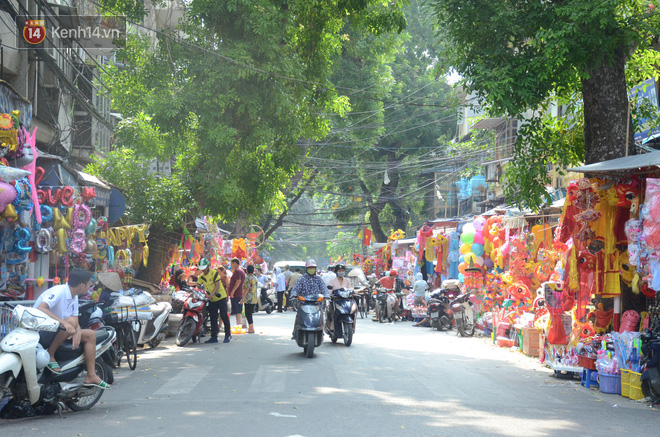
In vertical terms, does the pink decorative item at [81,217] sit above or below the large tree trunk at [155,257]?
above

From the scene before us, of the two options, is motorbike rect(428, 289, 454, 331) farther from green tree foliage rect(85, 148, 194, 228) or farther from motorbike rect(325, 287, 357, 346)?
green tree foliage rect(85, 148, 194, 228)

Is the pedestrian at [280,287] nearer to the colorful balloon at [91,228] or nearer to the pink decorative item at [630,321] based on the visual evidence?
the colorful balloon at [91,228]

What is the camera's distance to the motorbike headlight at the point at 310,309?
12875mm

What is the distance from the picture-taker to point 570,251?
1116cm

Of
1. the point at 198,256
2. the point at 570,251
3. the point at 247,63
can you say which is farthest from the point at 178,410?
the point at 198,256

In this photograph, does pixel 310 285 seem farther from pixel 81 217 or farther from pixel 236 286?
pixel 81 217

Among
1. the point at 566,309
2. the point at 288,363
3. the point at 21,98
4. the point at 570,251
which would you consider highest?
the point at 21,98

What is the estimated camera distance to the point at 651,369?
28.1ft

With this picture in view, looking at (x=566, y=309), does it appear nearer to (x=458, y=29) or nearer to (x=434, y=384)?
(x=434, y=384)

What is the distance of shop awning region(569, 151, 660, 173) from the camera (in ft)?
28.9

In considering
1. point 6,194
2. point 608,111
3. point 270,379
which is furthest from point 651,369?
point 6,194

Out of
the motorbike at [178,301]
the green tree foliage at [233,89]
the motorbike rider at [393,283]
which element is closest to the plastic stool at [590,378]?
the green tree foliage at [233,89]

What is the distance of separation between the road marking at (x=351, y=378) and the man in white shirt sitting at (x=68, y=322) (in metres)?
3.20

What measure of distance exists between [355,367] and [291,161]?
7.84 meters
